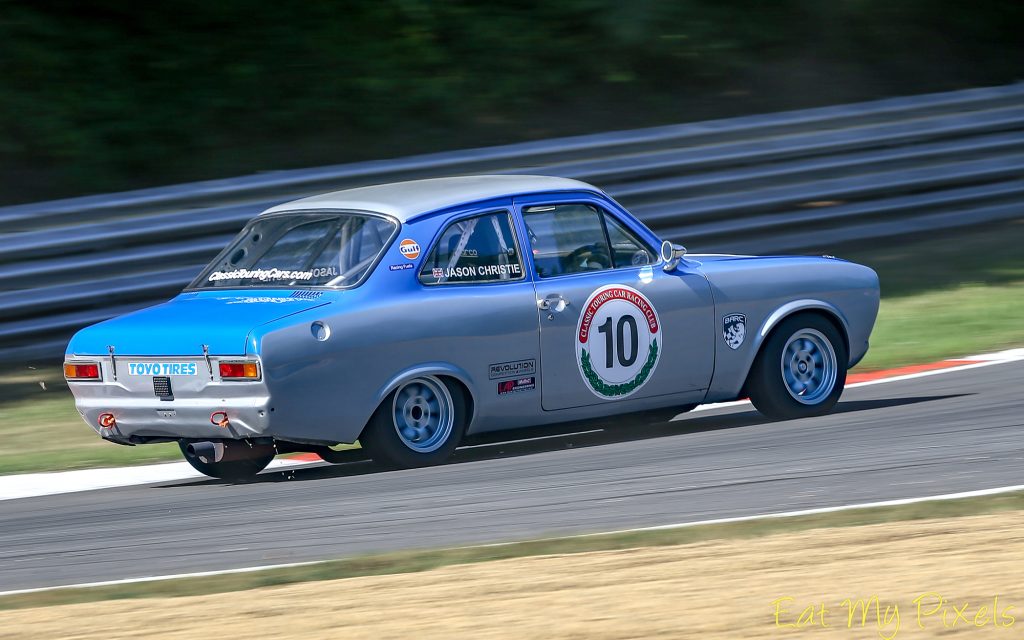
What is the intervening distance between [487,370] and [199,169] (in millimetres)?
7094

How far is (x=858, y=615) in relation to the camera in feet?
15.8

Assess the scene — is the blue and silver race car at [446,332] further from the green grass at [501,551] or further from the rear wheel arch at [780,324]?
the green grass at [501,551]

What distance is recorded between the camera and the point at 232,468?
8.22m

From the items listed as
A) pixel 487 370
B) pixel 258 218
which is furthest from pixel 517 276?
pixel 258 218

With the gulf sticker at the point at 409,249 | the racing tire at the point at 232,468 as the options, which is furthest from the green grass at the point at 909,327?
the gulf sticker at the point at 409,249

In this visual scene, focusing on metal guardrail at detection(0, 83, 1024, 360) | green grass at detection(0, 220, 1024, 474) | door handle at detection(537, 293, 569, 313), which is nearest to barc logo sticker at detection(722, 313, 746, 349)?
door handle at detection(537, 293, 569, 313)

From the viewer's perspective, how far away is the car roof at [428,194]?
308 inches

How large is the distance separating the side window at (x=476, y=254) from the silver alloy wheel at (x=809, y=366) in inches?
69.3

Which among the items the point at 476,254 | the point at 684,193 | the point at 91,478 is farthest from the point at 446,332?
the point at 684,193

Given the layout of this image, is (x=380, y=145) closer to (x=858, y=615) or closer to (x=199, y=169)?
(x=199, y=169)

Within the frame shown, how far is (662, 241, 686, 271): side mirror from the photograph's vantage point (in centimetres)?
827

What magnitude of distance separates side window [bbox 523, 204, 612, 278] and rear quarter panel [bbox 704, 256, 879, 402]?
0.66 metres

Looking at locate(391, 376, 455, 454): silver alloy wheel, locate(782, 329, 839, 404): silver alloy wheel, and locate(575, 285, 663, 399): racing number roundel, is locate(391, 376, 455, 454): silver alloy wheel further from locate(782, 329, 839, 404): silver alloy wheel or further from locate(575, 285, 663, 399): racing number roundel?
locate(782, 329, 839, 404): silver alloy wheel

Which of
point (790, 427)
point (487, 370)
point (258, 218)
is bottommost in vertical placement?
point (790, 427)
